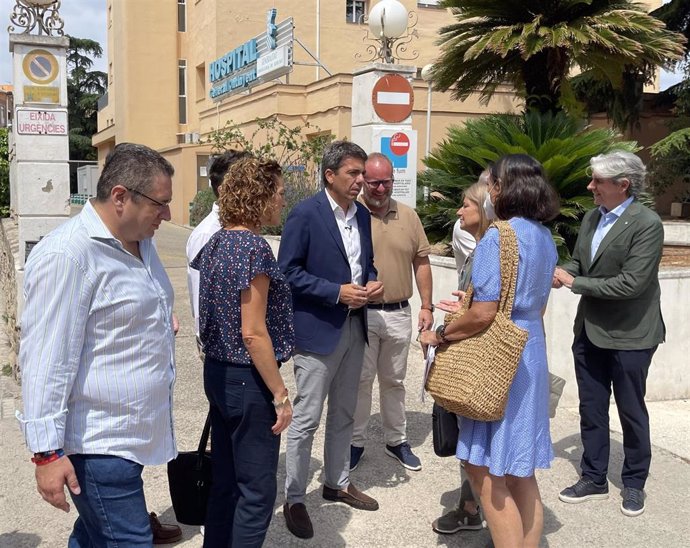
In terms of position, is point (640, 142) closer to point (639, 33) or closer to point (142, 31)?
point (639, 33)

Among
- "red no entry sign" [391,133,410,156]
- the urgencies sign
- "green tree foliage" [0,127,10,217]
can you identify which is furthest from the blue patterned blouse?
the urgencies sign

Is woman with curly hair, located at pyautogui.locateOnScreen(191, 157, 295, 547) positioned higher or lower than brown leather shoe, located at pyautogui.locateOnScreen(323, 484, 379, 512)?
higher

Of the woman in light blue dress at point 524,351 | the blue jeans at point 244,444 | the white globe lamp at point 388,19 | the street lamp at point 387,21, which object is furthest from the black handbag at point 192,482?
the white globe lamp at point 388,19

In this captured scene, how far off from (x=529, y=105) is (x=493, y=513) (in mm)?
7018

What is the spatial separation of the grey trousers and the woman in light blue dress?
0.79 meters

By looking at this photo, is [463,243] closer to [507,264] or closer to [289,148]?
[507,264]

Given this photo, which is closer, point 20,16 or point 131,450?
point 131,450

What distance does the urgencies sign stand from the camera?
2034 centimetres

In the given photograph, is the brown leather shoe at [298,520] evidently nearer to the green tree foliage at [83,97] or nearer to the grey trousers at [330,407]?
the grey trousers at [330,407]

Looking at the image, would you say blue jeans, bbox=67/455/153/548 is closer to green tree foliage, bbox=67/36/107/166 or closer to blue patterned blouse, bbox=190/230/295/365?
blue patterned blouse, bbox=190/230/295/365

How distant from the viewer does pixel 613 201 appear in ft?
12.8

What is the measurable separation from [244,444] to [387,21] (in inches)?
272

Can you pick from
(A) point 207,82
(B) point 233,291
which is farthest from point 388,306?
(A) point 207,82

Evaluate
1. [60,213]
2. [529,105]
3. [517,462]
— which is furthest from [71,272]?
[529,105]
